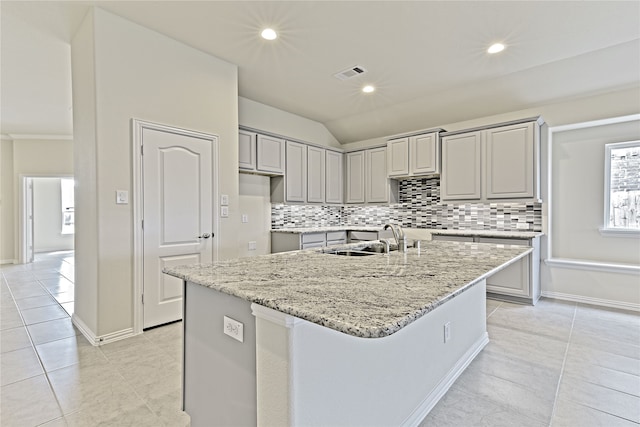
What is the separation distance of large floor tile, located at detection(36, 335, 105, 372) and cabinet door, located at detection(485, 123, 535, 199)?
4.56 meters

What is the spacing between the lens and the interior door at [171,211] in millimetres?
2861

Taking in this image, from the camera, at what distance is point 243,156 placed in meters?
4.09

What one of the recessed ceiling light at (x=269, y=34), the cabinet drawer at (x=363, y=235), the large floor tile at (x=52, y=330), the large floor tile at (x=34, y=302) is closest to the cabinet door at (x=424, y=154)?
the cabinet drawer at (x=363, y=235)

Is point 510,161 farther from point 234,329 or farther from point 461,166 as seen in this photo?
point 234,329

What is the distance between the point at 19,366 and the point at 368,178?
184 inches


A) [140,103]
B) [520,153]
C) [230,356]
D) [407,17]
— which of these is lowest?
[230,356]

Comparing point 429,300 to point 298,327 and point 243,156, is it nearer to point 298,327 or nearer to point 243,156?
point 298,327

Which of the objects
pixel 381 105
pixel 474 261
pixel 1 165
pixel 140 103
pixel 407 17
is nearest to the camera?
pixel 474 261

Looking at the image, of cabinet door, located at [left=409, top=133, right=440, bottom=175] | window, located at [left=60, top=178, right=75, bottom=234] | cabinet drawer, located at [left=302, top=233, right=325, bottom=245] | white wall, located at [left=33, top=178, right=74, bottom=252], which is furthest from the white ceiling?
window, located at [left=60, top=178, right=75, bottom=234]

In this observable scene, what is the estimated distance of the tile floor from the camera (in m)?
1.71

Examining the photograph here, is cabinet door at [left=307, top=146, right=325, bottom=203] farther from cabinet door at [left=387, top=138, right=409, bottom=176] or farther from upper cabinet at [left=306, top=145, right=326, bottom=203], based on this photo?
cabinet door at [left=387, top=138, right=409, bottom=176]

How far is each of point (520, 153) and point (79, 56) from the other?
16.1 ft

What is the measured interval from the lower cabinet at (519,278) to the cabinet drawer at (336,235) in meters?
1.95

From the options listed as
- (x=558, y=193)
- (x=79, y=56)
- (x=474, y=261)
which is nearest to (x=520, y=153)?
(x=558, y=193)
